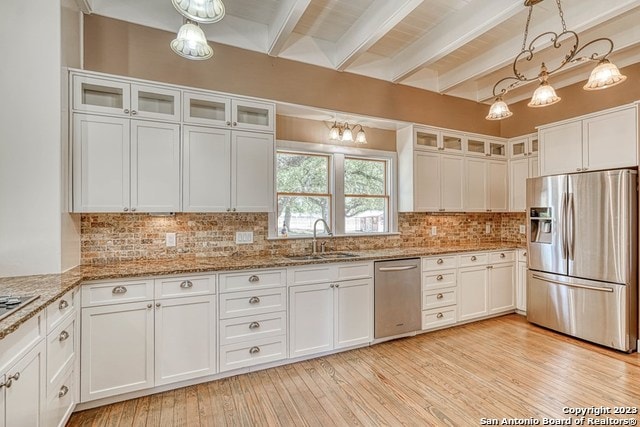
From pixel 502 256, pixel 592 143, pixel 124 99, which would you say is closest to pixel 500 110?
pixel 592 143

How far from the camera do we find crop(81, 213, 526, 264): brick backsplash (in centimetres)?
276

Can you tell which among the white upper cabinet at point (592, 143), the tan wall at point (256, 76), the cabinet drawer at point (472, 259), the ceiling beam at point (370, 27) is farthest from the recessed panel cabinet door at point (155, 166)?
the white upper cabinet at point (592, 143)

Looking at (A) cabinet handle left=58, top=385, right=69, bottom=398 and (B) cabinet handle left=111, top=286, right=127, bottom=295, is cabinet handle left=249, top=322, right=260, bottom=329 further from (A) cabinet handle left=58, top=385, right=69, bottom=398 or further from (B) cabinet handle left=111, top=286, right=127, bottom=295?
(A) cabinet handle left=58, top=385, right=69, bottom=398

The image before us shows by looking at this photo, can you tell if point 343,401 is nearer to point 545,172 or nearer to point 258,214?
point 258,214

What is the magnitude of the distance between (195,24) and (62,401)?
2.55 metres

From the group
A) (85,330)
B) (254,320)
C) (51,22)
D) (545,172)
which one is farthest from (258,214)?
(545,172)

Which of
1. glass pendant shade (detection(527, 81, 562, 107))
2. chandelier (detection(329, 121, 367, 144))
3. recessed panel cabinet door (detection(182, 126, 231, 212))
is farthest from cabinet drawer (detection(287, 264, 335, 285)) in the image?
glass pendant shade (detection(527, 81, 562, 107))

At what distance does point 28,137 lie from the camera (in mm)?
2240

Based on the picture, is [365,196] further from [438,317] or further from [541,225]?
[541,225]

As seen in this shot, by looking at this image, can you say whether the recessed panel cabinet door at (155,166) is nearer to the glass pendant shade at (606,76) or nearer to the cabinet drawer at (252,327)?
the cabinet drawer at (252,327)

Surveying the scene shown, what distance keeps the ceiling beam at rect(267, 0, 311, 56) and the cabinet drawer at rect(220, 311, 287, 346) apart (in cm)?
256

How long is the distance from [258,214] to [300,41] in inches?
75.9

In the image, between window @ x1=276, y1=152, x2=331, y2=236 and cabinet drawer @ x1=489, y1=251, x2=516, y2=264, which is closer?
window @ x1=276, y1=152, x2=331, y2=236

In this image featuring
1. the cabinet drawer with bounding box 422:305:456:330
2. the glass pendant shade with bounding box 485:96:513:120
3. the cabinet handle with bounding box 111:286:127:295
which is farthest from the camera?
the cabinet drawer with bounding box 422:305:456:330
